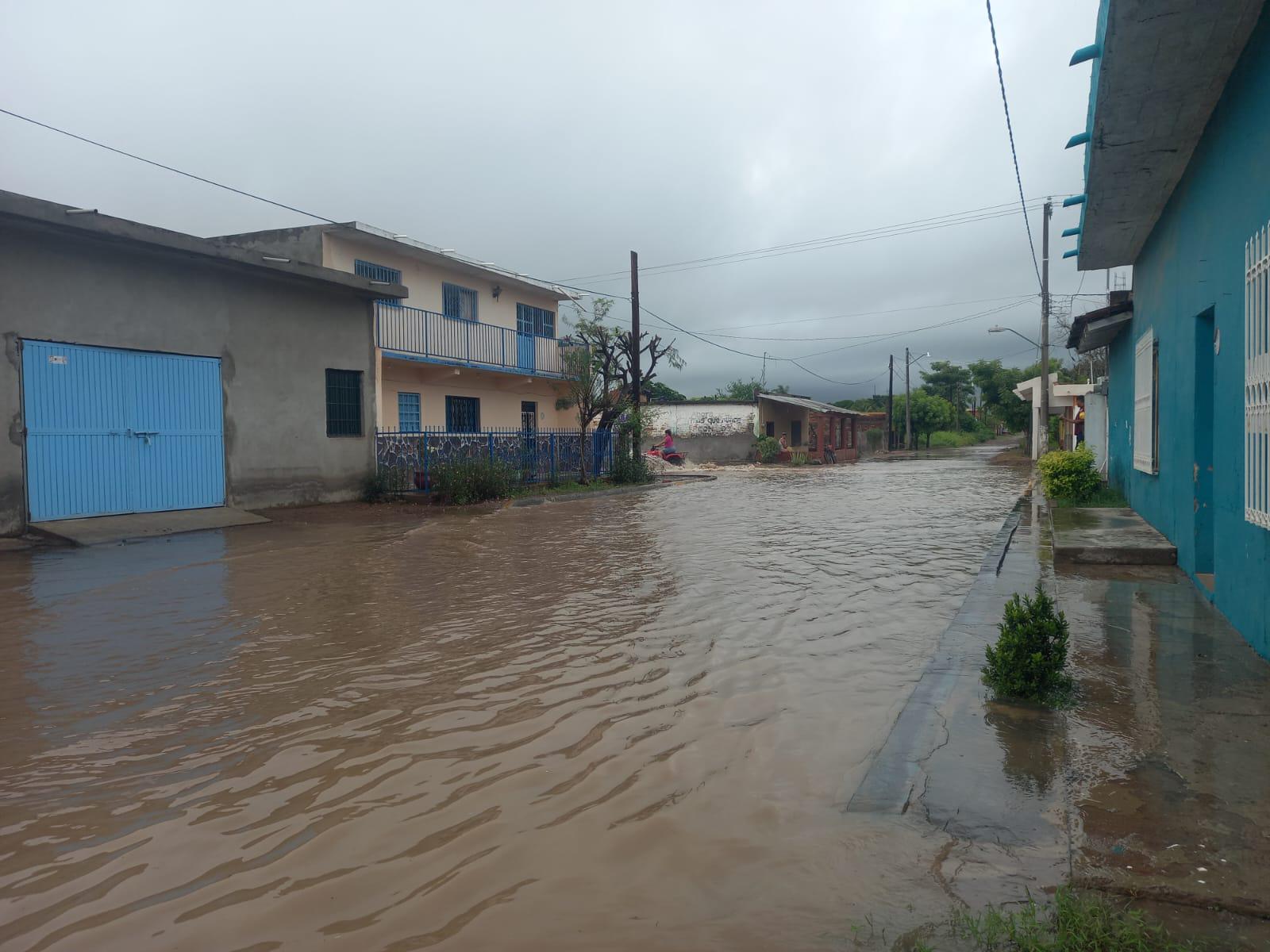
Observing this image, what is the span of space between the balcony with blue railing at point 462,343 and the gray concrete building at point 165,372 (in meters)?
2.58

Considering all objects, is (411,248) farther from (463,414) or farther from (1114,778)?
(1114,778)

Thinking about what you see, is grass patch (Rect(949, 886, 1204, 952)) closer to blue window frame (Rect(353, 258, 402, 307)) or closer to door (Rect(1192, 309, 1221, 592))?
door (Rect(1192, 309, 1221, 592))

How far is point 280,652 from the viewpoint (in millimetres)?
6352

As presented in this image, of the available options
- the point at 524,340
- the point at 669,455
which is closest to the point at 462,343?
the point at 524,340

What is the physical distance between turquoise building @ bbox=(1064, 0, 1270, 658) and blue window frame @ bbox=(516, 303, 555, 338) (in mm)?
20213

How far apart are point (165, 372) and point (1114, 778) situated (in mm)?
14653

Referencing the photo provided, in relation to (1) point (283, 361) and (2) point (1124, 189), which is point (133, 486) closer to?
(1) point (283, 361)

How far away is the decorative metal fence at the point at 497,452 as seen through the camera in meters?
19.2

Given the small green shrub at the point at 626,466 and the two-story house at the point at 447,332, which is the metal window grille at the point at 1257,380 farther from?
the small green shrub at the point at 626,466

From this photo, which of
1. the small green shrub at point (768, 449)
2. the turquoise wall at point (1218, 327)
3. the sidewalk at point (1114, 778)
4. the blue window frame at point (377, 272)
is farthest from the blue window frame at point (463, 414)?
the small green shrub at point (768, 449)

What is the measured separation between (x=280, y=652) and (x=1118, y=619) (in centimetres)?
633

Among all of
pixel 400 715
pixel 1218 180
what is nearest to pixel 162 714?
pixel 400 715

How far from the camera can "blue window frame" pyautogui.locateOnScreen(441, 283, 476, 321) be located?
2506cm

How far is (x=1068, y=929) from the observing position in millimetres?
2613
